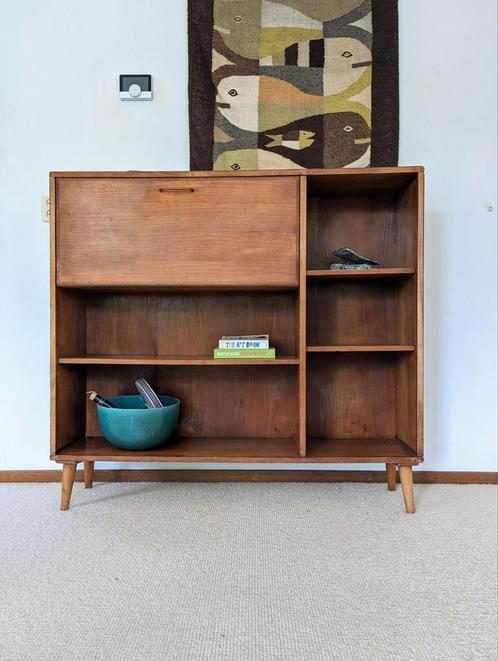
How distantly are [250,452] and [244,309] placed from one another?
52cm

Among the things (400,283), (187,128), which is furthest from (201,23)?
(400,283)

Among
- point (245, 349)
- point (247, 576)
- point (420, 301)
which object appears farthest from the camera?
point (245, 349)

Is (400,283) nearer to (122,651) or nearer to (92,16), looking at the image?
(122,651)

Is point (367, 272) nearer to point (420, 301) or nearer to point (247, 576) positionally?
point (420, 301)

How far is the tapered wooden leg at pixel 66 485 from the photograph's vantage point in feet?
4.66

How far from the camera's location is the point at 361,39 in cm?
161

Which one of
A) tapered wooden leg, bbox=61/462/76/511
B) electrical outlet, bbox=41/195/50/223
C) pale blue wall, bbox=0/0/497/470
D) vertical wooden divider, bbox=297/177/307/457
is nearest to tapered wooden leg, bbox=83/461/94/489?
tapered wooden leg, bbox=61/462/76/511

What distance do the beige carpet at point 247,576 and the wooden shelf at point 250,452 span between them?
0.18 metres

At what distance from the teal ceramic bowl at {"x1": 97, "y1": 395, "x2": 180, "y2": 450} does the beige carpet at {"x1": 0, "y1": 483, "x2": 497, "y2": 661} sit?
0.71ft

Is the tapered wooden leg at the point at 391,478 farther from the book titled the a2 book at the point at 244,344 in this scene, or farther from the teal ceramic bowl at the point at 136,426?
the teal ceramic bowl at the point at 136,426

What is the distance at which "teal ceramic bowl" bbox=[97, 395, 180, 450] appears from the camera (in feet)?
4.62

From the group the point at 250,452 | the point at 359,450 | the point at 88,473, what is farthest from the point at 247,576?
the point at 88,473

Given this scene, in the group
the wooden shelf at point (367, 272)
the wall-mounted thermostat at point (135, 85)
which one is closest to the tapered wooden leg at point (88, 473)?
the wooden shelf at point (367, 272)

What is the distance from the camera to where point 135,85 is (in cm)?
163
